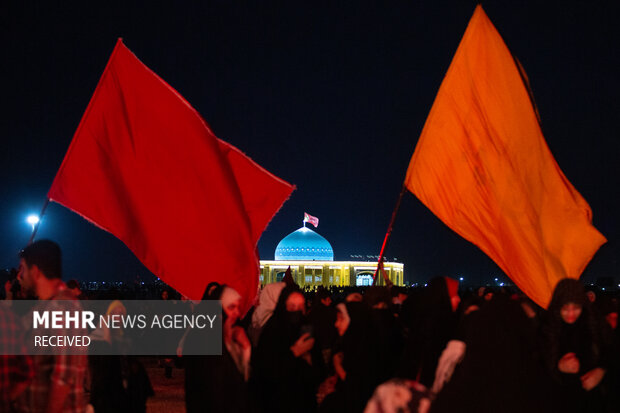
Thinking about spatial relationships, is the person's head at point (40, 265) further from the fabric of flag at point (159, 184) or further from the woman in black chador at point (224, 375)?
the fabric of flag at point (159, 184)

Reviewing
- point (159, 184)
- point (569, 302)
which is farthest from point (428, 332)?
point (159, 184)

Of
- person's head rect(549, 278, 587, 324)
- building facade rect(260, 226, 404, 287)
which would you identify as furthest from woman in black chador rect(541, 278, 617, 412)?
building facade rect(260, 226, 404, 287)

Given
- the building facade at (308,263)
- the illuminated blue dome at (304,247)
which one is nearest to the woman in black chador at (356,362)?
the building facade at (308,263)

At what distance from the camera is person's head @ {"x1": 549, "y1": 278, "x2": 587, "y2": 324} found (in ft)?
17.6

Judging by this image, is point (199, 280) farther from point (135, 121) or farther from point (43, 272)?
point (43, 272)

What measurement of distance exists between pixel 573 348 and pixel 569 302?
322 mm

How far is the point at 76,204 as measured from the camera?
8219 mm

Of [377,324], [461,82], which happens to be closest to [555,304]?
[377,324]

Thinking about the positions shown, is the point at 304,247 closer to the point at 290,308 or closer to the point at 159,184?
the point at 159,184

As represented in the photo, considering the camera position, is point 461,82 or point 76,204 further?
point 461,82

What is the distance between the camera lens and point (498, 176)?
8.39m

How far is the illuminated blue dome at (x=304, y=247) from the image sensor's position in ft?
246

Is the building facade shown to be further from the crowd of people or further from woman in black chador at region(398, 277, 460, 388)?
woman in black chador at region(398, 277, 460, 388)

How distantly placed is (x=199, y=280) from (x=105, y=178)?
149 cm
